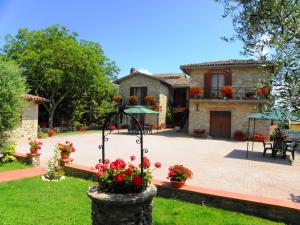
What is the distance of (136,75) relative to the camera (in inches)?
1242

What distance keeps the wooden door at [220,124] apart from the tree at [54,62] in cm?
Result: 1192

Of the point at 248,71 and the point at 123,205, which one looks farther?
the point at 248,71

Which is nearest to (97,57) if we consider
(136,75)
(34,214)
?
(136,75)

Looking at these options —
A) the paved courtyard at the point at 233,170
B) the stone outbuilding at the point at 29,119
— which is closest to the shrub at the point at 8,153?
the paved courtyard at the point at 233,170

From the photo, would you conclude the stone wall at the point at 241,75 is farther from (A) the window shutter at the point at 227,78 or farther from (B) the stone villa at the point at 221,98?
(A) the window shutter at the point at 227,78

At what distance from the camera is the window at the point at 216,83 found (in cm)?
2276

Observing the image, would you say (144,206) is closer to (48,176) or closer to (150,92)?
(48,176)

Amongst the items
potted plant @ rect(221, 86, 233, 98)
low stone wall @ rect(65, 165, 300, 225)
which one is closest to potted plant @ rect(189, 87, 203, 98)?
potted plant @ rect(221, 86, 233, 98)

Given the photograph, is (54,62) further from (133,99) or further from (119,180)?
(119,180)

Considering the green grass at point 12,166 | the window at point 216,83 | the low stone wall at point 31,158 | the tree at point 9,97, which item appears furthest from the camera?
the window at point 216,83

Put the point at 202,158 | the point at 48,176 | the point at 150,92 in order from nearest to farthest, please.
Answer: the point at 48,176 < the point at 202,158 < the point at 150,92

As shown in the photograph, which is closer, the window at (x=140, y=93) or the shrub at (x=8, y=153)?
the shrub at (x=8, y=153)

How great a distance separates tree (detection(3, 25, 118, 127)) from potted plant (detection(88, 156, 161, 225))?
2025cm

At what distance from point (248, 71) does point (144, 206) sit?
65.3ft
